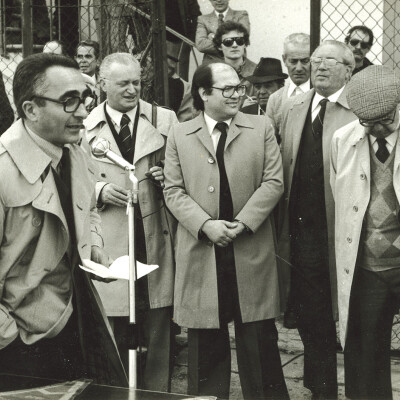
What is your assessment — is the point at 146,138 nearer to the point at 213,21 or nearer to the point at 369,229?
the point at 369,229

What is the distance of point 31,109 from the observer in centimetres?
354

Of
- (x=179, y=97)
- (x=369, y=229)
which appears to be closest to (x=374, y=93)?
(x=369, y=229)

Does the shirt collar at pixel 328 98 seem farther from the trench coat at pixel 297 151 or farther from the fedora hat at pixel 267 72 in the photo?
the fedora hat at pixel 267 72

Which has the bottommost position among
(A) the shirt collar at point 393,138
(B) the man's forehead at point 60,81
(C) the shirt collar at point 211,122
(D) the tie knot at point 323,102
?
(A) the shirt collar at point 393,138

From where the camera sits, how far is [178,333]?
6.33 meters

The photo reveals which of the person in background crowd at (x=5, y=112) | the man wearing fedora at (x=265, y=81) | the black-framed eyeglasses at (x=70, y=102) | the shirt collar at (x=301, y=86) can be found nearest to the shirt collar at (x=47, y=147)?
the black-framed eyeglasses at (x=70, y=102)

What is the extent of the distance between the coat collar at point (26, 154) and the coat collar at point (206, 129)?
1675mm

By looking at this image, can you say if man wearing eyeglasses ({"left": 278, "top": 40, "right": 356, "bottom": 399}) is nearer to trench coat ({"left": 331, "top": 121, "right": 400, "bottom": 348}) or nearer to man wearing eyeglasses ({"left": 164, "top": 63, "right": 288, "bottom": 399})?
man wearing eyeglasses ({"left": 164, "top": 63, "right": 288, "bottom": 399})

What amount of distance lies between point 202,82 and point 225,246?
0.98 m

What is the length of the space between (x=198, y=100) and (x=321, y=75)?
74cm

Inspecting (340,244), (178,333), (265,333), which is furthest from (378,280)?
(178,333)

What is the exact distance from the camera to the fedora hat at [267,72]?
6805mm

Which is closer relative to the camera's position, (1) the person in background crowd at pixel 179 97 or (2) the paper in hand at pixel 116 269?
(2) the paper in hand at pixel 116 269

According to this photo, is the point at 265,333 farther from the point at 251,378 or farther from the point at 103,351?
the point at 103,351
